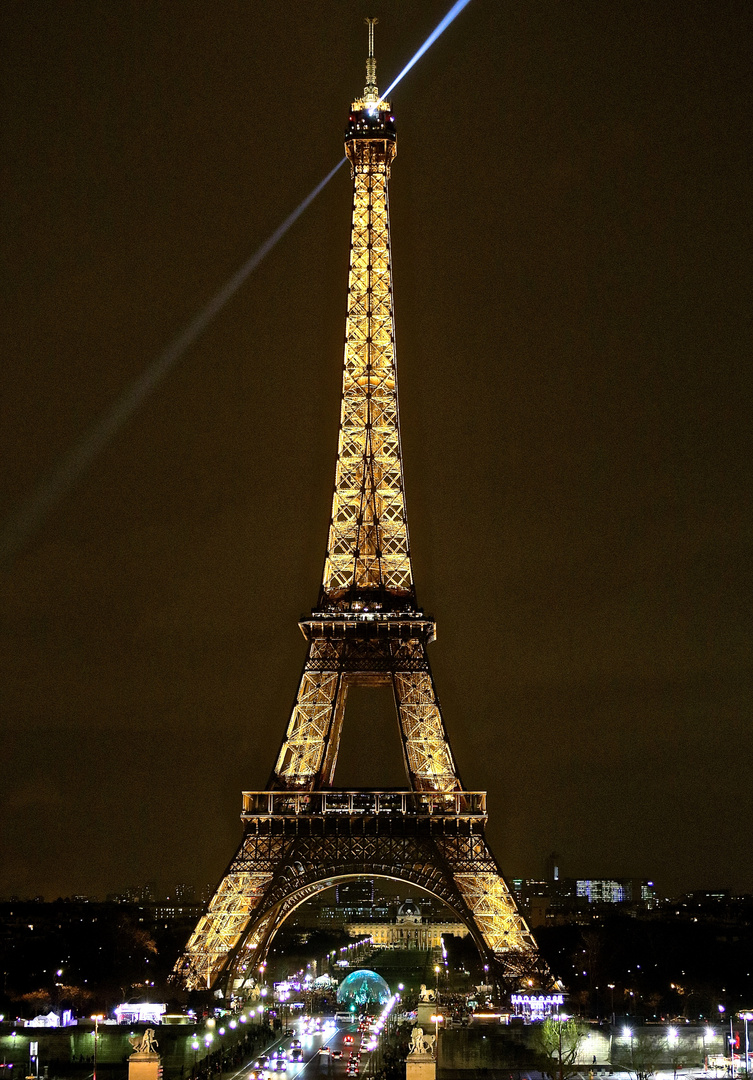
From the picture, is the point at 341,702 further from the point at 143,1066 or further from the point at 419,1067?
the point at 419,1067

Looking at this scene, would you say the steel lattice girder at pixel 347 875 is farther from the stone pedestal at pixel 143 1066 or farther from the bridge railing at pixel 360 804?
the stone pedestal at pixel 143 1066

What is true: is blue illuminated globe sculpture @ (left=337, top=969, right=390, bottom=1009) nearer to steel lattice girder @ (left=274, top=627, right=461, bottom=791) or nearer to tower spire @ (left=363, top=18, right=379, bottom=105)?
steel lattice girder @ (left=274, top=627, right=461, bottom=791)

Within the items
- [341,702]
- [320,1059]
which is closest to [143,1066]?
[320,1059]

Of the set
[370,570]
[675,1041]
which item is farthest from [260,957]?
[675,1041]

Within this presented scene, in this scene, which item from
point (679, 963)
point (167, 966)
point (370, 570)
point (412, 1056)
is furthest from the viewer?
point (167, 966)

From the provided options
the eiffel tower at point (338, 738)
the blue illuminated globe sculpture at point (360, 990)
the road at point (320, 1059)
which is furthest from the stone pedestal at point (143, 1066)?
the blue illuminated globe sculpture at point (360, 990)

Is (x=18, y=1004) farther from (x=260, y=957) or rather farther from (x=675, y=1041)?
(x=675, y=1041)

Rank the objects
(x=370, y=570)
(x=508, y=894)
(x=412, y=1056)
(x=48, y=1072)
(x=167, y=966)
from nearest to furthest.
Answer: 1. (x=412, y=1056)
2. (x=48, y=1072)
3. (x=508, y=894)
4. (x=370, y=570)
5. (x=167, y=966)
